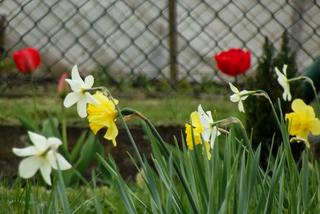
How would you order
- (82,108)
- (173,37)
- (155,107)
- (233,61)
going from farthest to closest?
(173,37) < (155,107) < (233,61) < (82,108)

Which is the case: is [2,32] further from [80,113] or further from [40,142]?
[40,142]

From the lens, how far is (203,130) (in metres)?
1.98

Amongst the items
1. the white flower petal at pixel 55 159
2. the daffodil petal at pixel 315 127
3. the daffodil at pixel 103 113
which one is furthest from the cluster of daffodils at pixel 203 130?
the white flower petal at pixel 55 159

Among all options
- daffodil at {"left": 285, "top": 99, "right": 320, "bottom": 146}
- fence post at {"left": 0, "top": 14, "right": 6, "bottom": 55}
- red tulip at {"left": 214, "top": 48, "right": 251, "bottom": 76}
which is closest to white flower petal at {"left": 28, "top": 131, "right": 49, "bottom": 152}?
daffodil at {"left": 285, "top": 99, "right": 320, "bottom": 146}

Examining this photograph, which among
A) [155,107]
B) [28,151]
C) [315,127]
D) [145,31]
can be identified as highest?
[145,31]

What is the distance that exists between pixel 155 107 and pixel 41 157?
3.47 meters

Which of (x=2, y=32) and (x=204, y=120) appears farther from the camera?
(x=2, y=32)

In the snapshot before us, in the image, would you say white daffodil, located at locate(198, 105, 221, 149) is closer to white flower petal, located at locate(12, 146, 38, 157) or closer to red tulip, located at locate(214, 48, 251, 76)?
white flower petal, located at locate(12, 146, 38, 157)

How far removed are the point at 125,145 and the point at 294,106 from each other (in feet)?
7.64

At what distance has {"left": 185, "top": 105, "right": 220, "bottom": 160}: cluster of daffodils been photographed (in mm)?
1955

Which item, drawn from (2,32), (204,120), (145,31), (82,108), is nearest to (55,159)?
(82,108)

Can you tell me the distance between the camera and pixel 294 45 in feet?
19.4

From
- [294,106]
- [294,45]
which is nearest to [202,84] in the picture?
→ [294,45]

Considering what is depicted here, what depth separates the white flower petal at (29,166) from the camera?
1509mm
